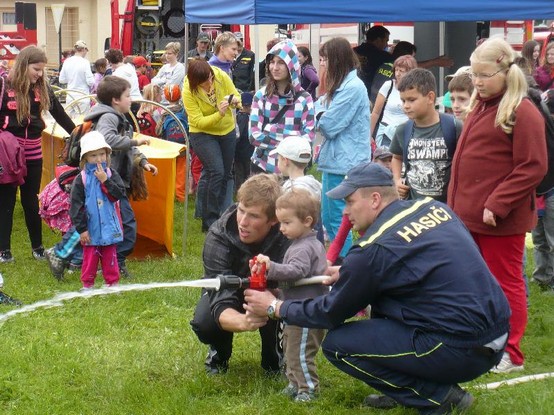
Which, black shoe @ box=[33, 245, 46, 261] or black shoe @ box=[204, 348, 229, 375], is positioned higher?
black shoe @ box=[204, 348, 229, 375]

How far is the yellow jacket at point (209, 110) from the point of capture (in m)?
9.63

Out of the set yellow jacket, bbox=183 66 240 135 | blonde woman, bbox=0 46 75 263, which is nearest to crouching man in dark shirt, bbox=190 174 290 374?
blonde woman, bbox=0 46 75 263

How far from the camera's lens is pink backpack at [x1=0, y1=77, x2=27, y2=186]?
834 centimetres

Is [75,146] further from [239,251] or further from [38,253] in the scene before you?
[239,251]

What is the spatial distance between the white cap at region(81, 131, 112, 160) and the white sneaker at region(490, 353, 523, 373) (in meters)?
3.53

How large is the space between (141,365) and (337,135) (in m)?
3.05

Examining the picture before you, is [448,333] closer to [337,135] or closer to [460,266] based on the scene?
[460,266]

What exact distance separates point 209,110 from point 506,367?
16.8ft

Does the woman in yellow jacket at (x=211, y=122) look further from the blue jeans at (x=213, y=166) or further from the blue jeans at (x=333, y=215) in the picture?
the blue jeans at (x=333, y=215)

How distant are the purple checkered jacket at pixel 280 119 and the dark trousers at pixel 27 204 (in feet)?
6.83

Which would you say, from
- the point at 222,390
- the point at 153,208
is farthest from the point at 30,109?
the point at 222,390

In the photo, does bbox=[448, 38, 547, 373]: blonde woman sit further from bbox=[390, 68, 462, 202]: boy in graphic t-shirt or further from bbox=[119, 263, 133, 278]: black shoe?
bbox=[119, 263, 133, 278]: black shoe

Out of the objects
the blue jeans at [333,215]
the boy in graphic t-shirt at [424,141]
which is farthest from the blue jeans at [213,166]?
the boy in graphic t-shirt at [424,141]

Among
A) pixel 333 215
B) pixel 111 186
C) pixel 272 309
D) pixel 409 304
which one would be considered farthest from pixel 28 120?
pixel 409 304
